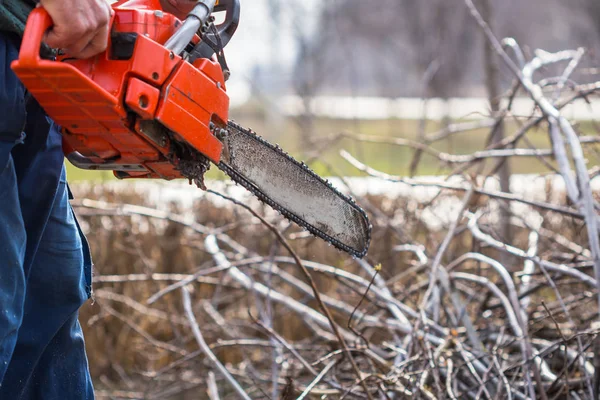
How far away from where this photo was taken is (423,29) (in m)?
10.7

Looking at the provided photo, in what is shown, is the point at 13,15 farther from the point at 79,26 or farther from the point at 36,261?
the point at 36,261

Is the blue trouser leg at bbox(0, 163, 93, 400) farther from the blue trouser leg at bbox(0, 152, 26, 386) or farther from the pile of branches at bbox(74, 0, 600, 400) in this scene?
the pile of branches at bbox(74, 0, 600, 400)

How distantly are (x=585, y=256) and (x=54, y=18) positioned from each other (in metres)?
2.52

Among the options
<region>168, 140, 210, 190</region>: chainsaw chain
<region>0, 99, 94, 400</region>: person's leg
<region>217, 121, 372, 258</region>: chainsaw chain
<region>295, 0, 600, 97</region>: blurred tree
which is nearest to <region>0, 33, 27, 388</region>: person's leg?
<region>0, 99, 94, 400</region>: person's leg

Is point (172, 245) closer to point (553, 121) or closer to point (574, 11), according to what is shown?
point (553, 121)

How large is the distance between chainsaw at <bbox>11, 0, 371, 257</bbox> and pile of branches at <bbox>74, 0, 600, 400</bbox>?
0.36 metres

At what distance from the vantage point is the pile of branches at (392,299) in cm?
259

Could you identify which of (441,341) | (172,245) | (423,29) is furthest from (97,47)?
(423,29)

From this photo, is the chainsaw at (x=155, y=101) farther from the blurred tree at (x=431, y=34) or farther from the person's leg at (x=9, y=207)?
the blurred tree at (x=431, y=34)

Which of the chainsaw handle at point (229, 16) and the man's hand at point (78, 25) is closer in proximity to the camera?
the man's hand at point (78, 25)

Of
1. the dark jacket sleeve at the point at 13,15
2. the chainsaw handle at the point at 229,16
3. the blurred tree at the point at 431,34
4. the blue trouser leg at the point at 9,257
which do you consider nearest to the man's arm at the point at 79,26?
the dark jacket sleeve at the point at 13,15

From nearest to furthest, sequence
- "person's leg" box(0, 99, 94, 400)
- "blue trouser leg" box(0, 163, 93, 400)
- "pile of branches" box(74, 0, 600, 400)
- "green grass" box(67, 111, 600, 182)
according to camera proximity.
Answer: "person's leg" box(0, 99, 94, 400)
"blue trouser leg" box(0, 163, 93, 400)
"pile of branches" box(74, 0, 600, 400)
"green grass" box(67, 111, 600, 182)

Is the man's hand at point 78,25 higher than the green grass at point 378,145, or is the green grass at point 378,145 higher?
the man's hand at point 78,25

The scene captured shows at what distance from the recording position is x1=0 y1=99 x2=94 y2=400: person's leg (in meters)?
1.78
